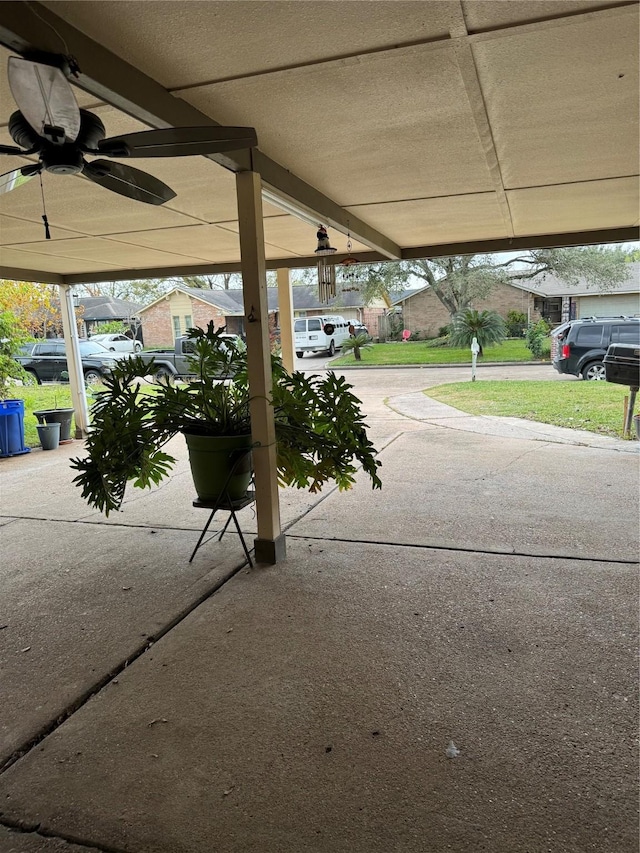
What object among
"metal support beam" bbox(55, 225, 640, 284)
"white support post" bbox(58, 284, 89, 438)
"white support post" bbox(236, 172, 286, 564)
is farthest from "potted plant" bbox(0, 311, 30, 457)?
"white support post" bbox(236, 172, 286, 564)

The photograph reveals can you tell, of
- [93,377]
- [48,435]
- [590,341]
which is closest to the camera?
[48,435]

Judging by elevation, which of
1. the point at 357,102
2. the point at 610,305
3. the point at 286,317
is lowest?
the point at 286,317

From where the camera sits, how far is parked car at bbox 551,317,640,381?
11547 mm

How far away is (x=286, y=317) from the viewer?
24.6 feet

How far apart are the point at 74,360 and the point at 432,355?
13447 mm

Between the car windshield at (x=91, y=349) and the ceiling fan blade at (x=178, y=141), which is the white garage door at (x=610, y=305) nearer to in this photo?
the car windshield at (x=91, y=349)

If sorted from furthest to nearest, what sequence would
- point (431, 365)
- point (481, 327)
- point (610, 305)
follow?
point (610, 305) < point (431, 365) < point (481, 327)

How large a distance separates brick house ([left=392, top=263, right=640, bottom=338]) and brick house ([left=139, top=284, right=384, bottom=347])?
180cm

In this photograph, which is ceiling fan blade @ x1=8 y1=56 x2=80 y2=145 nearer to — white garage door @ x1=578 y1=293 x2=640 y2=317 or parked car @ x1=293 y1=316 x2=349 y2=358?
parked car @ x1=293 y1=316 x2=349 y2=358

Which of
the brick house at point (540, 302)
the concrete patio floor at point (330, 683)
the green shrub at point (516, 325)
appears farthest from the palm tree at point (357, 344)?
the concrete patio floor at point (330, 683)

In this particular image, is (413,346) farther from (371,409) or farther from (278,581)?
(278,581)

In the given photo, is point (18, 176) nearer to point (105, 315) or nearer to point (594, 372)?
point (594, 372)

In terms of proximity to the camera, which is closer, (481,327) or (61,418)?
(61,418)

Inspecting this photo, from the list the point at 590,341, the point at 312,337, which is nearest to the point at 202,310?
the point at 312,337
